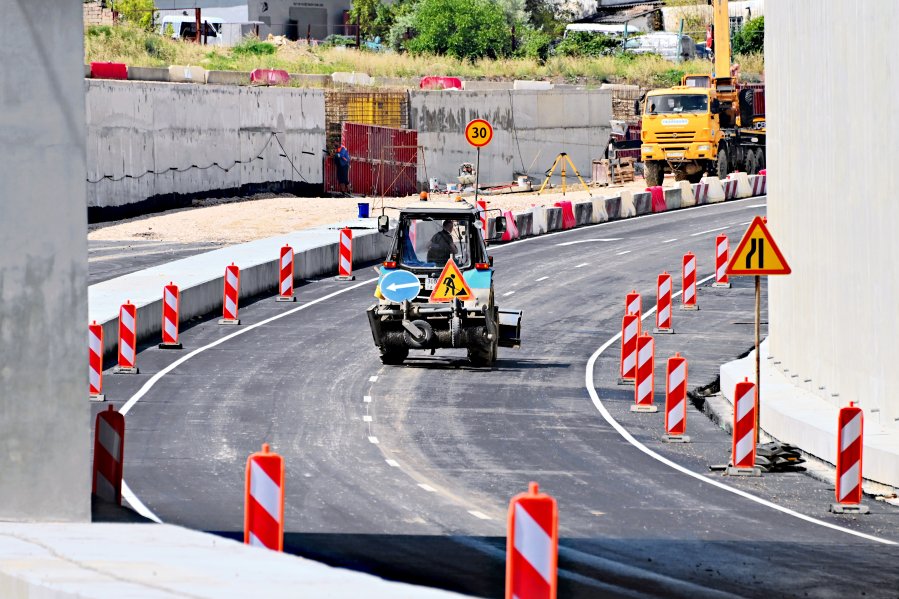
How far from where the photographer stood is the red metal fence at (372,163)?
60.2 m

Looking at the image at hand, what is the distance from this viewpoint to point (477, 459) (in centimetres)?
1911

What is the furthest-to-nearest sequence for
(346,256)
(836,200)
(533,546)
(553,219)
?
(553,219)
(346,256)
(836,200)
(533,546)

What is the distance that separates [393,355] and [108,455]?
37.9 ft

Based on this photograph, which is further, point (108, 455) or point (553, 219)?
point (553, 219)

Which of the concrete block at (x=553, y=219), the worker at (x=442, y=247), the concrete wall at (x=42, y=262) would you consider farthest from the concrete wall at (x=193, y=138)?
the concrete wall at (x=42, y=262)

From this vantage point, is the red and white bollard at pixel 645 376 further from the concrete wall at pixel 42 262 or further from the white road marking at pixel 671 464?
the concrete wall at pixel 42 262

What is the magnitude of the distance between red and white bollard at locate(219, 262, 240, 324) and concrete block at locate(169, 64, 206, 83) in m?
29.2

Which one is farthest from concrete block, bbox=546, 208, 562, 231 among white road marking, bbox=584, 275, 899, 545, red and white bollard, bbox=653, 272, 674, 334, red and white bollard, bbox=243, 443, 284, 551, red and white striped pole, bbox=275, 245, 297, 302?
red and white bollard, bbox=243, 443, 284, 551

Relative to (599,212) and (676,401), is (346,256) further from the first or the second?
(676,401)

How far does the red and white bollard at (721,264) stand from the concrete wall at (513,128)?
Answer: 90.1 feet

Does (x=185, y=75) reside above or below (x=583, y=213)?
above

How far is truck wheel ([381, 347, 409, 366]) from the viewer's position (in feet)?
85.6

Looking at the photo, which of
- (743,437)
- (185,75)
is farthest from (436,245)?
(185,75)

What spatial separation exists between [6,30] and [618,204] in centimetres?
3870
